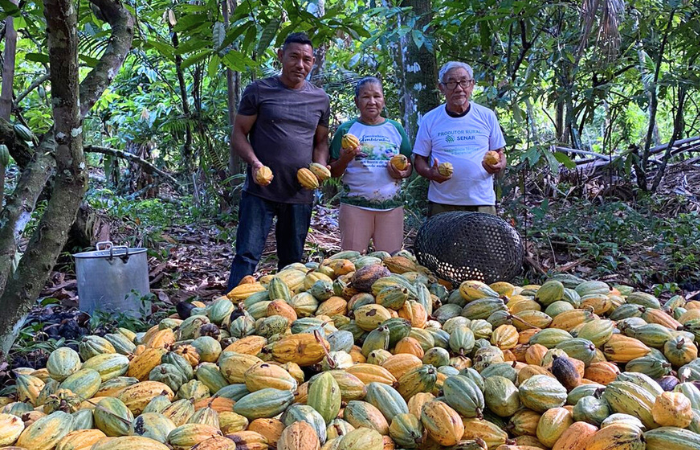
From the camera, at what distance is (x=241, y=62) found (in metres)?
2.38

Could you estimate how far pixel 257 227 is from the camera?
3057mm

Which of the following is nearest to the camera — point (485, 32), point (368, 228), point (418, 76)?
point (368, 228)

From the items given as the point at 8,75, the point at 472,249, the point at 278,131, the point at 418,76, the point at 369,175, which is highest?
the point at 418,76

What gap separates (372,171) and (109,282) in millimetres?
1628

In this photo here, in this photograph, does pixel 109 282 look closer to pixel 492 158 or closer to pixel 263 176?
pixel 263 176

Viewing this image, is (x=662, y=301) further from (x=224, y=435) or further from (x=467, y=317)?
(x=224, y=435)

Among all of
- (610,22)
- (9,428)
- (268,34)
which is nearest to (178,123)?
(268,34)

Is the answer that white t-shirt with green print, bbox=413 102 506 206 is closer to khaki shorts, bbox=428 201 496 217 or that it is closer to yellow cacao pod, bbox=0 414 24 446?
khaki shorts, bbox=428 201 496 217

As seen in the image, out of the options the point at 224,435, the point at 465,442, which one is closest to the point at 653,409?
the point at 465,442

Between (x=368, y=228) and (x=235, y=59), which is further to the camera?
(x=368, y=228)

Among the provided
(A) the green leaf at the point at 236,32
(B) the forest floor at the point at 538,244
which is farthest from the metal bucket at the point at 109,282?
(A) the green leaf at the point at 236,32

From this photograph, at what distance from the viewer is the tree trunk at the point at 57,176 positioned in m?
1.56

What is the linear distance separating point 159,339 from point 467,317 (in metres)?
1.06

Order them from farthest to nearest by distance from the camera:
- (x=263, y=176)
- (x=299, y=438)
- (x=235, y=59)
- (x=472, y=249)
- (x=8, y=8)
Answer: (x=263, y=176), (x=235, y=59), (x=472, y=249), (x=8, y=8), (x=299, y=438)
